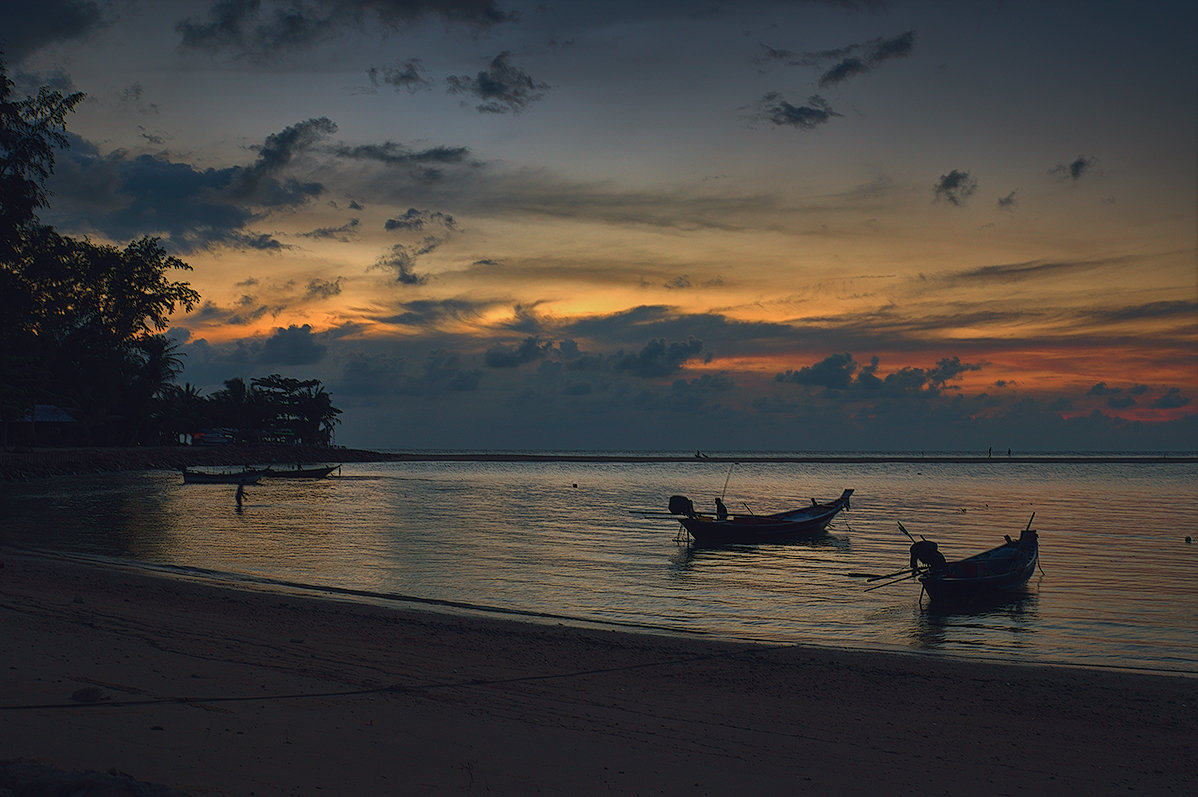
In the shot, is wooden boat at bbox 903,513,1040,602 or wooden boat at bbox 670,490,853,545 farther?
wooden boat at bbox 670,490,853,545

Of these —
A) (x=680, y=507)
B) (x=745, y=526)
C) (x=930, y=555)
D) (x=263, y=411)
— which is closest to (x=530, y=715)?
(x=930, y=555)

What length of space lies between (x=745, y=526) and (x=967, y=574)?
37.7 ft

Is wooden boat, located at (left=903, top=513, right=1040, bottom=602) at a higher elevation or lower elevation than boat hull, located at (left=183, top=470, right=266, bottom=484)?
higher

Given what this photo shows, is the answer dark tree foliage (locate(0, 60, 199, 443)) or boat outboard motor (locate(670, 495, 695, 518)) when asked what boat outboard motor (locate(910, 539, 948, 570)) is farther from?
dark tree foliage (locate(0, 60, 199, 443))

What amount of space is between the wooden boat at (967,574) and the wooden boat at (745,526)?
9304 millimetres

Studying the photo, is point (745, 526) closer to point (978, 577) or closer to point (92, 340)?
point (978, 577)

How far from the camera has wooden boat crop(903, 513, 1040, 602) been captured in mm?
18297

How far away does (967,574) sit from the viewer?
61.8ft

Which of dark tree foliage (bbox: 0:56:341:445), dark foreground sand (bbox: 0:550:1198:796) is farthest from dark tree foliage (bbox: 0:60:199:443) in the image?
dark foreground sand (bbox: 0:550:1198:796)

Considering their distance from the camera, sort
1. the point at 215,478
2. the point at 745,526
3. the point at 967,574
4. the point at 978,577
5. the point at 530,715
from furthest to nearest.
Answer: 1. the point at 215,478
2. the point at 745,526
3. the point at 967,574
4. the point at 978,577
5. the point at 530,715

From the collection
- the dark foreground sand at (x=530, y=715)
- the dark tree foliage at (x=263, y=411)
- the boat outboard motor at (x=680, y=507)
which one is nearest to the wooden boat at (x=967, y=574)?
the dark foreground sand at (x=530, y=715)

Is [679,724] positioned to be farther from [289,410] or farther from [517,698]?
[289,410]

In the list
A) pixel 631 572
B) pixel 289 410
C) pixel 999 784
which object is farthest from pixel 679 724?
pixel 289 410

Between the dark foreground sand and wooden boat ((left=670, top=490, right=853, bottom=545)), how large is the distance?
15.4 meters
